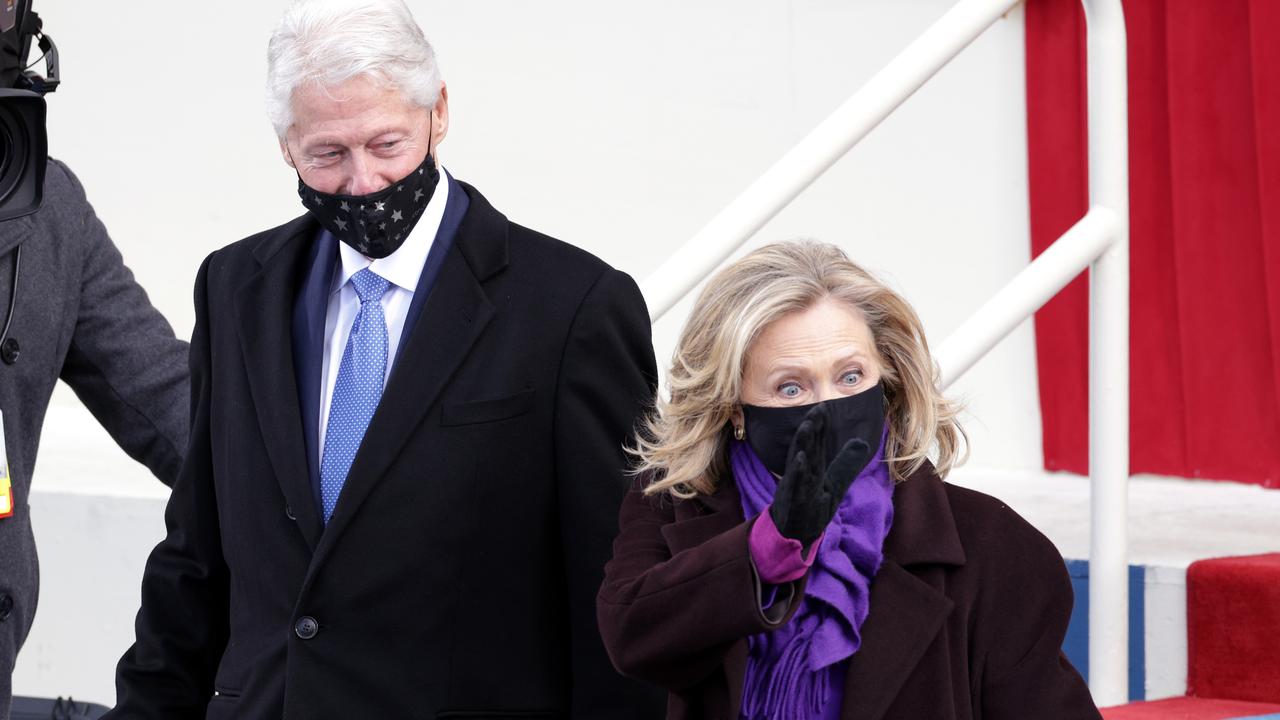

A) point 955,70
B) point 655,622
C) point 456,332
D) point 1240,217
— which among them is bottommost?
point 655,622

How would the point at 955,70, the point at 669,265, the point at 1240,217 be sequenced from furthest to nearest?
the point at 955,70, the point at 1240,217, the point at 669,265

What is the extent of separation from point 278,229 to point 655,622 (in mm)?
696

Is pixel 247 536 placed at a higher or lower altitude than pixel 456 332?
lower

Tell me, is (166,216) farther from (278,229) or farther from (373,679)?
(373,679)

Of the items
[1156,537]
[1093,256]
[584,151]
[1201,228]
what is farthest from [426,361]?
[584,151]

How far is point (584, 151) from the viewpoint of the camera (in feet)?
14.4

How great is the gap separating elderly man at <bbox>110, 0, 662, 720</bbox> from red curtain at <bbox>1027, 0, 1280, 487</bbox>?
219cm

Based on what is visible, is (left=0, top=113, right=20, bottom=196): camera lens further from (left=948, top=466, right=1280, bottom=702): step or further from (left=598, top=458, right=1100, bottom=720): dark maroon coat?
(left=948, top=466, right=1280, bottom=702): step

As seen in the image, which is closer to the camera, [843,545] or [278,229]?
[843,545]

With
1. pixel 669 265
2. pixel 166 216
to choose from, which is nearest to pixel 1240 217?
pixel 669 265

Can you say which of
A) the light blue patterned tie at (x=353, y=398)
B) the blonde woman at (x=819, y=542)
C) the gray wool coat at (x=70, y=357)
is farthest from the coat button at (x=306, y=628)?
the gray wool coat at (x=70, y=357)

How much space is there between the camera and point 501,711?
170 cm

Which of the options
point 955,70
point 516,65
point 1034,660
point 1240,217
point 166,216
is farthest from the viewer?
point 166,216

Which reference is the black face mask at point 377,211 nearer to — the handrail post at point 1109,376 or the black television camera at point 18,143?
the black television camera at point 18,143
